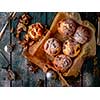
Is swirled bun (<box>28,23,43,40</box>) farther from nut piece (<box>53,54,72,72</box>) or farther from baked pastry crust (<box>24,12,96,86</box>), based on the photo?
nut piece (<box>53,54,72,72</box>)

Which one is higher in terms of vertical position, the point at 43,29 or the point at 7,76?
the point at 43,29

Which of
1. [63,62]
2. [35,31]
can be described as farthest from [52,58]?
[35,31]

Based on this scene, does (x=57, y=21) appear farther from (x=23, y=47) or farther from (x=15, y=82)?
(x=15, y=82)

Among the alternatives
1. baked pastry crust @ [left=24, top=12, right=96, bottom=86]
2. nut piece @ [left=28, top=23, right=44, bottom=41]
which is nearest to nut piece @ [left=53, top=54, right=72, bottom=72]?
baked pastry crust @ [left=24, top=12, right=96, bottom=86]

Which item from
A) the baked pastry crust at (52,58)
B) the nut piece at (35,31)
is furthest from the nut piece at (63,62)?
the nut piece at (35,31)

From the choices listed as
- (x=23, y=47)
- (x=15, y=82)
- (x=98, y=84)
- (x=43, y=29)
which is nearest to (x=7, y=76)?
Result: (x=15, y=82)
